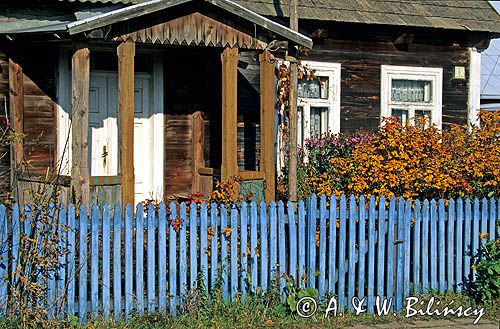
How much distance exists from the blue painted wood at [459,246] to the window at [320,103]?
4659mm

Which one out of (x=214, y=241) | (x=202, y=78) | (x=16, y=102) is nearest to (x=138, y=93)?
(x=202, y=78)

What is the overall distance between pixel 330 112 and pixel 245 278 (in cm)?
585

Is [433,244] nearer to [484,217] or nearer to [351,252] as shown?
[484,217]

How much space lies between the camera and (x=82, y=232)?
767 cm

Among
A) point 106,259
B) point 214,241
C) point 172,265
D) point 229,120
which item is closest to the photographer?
point 106,259

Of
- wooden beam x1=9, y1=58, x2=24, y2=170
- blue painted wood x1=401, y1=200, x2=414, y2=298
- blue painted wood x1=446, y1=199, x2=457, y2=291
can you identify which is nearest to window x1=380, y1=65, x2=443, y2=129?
blue painted wood x1=446, y1=199, x2=457, y2=291

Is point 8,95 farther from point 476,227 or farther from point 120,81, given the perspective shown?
point 476,227

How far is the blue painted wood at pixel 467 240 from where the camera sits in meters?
9.16

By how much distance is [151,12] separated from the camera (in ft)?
31.1

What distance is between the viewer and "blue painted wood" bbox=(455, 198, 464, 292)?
912 cm

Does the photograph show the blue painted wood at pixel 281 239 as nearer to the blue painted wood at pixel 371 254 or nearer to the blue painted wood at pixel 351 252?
the blue painted wood at pixel 351 252

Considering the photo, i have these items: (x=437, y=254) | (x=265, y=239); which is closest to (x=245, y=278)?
(x=265, y=239)

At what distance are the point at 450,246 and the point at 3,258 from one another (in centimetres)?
484

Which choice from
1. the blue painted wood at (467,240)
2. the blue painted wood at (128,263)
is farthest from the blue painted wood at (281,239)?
the blue painted wood at (467,240)
